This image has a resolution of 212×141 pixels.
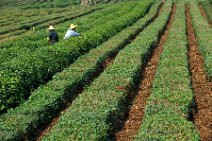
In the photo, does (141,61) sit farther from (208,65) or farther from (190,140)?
(190,140)

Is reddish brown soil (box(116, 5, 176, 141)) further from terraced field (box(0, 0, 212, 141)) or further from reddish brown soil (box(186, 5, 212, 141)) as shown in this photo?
reddish brown soil (box(186, 5, 212, 141))

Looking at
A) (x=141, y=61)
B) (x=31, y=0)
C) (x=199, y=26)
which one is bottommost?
(x=31, y=0)

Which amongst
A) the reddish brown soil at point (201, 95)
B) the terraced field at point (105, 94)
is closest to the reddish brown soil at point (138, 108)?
the terraced field at point (105, 94)

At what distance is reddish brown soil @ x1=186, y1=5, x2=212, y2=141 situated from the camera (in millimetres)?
12792

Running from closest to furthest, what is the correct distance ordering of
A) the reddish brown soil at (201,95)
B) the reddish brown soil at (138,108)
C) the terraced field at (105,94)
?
the terraced field at (105,94)
the reddish brown soil at (138,108)
the reddish brown soil at (201,95)

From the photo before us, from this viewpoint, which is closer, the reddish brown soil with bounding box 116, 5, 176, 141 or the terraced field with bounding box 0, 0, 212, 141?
the terraced field with bounding box 0, 0, 212, 141

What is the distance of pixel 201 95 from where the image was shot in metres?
15.9

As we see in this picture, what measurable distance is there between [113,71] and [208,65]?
4115 mm

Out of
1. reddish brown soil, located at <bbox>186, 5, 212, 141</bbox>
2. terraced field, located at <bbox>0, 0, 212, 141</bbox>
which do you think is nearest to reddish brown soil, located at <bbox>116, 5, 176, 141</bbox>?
terraced field, located at <bbox>0, 0, 212, 141</bbox>

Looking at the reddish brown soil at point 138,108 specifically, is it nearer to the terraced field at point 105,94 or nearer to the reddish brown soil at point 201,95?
the terraced field at point 105,94

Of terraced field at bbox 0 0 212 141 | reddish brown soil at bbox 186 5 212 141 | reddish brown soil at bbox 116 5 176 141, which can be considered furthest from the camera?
reddish brown soil at bbox 186 5 212 141

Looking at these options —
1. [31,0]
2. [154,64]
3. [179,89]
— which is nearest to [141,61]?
[154,64]

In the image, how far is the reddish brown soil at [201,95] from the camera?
12.8 m

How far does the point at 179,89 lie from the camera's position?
49.8ft
